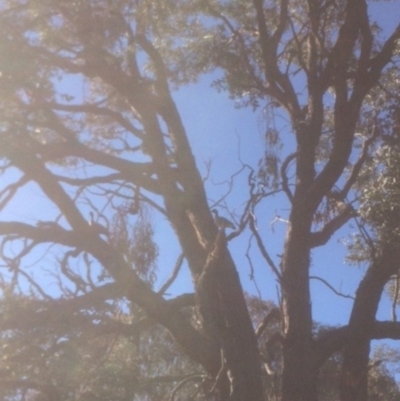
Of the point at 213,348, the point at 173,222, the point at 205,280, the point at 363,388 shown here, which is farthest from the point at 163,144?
the point at 363,388

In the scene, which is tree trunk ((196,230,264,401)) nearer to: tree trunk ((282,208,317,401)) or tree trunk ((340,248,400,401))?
tree trunk ((282,208,317,401))

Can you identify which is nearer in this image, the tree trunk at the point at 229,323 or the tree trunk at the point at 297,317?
the tree trunk at the point at 229,323

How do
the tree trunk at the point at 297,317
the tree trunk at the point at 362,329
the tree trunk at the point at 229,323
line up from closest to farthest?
the tree trunk at the point at 229,323
the tree trunk at the point at 297,317
the tree trunk at the point at 362,329

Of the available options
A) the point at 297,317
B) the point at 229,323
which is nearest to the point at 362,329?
the point at 297,317

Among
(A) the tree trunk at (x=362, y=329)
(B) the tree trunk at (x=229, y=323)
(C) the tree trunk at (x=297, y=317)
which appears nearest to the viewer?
(B) the tree trunk at (x=229, y=323)

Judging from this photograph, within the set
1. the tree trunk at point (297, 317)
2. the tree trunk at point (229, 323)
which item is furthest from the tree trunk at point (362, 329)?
the tree trunk at point (229, 323)

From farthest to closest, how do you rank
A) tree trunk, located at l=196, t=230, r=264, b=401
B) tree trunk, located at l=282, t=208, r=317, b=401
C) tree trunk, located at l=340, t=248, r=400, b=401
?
tree trunk, located at l=340, t=248, r=400, b=401 < tree trunk, located at l=282, t=208, r=317, b=401 < tree trunk, located at l=196, t=230, r=264, b=401

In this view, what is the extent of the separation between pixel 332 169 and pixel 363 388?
104 inches

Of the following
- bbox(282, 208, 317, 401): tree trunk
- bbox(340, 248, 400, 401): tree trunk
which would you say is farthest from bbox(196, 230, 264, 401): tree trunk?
bbox(340, 248, 400, 401): tree trunk

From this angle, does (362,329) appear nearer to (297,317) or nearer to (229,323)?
(297,317)

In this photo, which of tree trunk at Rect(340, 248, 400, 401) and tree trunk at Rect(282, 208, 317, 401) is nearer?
tree trunk at Rect(282, 208, 317, 401)

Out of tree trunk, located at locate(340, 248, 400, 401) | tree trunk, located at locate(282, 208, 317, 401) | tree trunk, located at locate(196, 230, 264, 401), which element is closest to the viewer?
tree trunk, located at locate(196, 230, 264, 401)

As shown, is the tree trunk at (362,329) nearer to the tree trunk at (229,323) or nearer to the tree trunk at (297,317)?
the tree trunk at (297,317)

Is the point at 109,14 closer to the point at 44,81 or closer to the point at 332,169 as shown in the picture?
the point at 44,81
